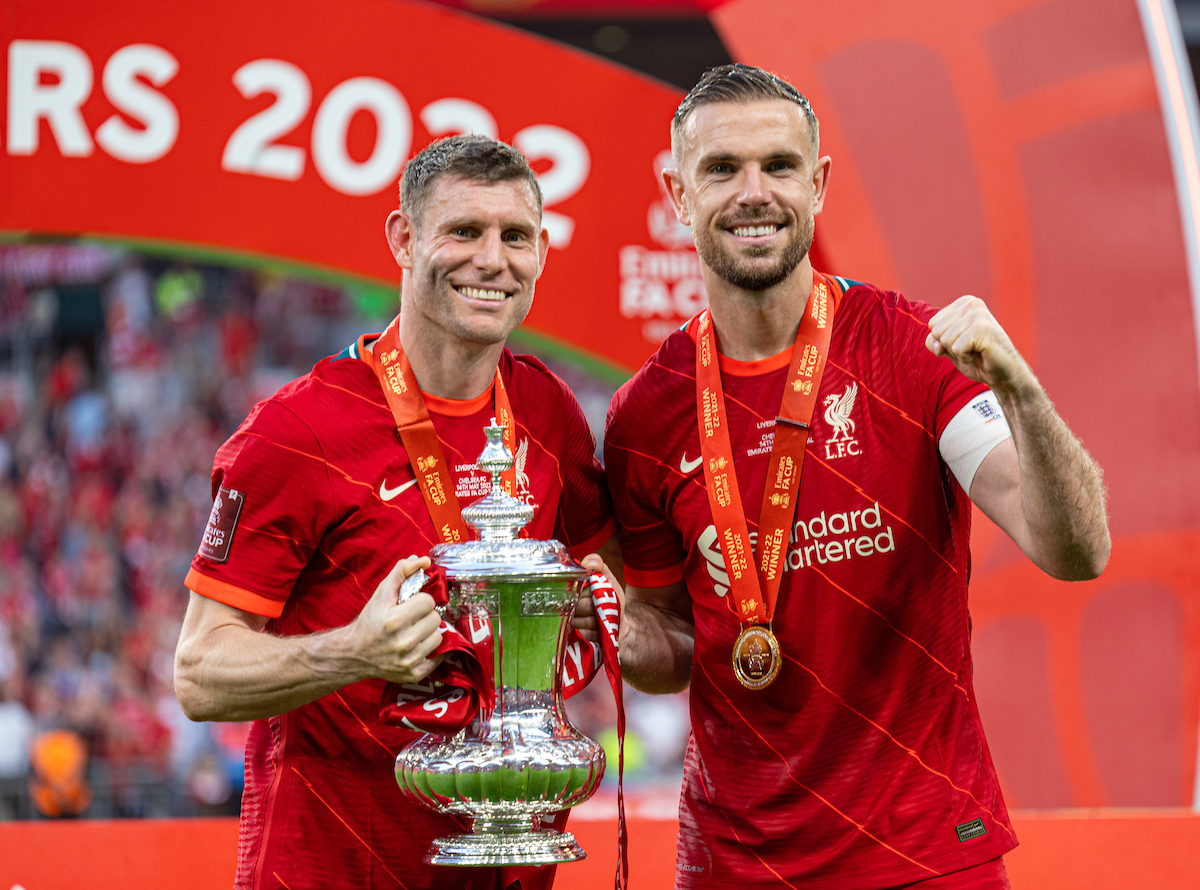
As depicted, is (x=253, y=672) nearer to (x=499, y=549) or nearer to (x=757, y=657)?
(x=499, y=549)

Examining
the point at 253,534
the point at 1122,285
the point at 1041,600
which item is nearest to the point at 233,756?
the point at 1041,600

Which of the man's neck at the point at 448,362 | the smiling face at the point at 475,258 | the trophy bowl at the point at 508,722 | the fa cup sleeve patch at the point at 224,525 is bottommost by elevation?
the trophy bowl at the point at 508,722

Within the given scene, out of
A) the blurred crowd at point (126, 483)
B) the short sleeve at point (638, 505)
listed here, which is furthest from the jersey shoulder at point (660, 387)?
the blurred crowd at point (126, 483)

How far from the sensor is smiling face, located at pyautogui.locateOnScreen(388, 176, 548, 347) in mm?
2061

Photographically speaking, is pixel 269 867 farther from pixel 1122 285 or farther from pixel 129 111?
pixel 1122 285

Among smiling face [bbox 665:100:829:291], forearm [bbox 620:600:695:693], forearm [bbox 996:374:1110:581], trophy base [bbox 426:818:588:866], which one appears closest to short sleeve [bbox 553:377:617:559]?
forearm [bbox 620:600:695:693]

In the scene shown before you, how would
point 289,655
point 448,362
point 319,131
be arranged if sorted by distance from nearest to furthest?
point 289,655 < point 448,362 < point 319,131

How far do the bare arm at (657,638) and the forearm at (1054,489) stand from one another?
2.24ft

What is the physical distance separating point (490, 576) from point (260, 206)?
336cm

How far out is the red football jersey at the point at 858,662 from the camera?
2.00 meters

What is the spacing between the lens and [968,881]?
6.46 feet

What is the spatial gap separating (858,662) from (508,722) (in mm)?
582

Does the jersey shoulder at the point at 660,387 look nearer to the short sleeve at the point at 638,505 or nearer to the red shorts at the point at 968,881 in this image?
the short sleeve at the point at 638,505

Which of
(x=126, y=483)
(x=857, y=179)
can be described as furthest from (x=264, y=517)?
(x=126, y=483)
